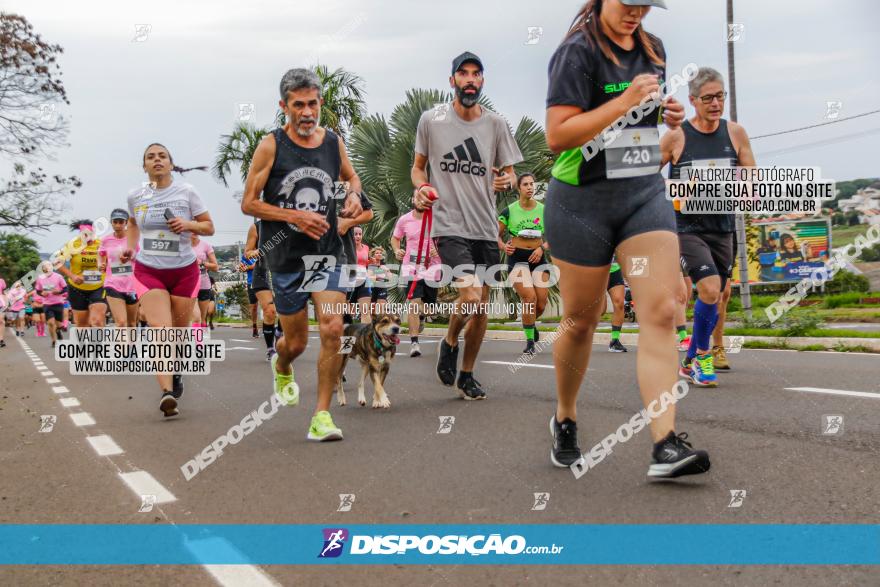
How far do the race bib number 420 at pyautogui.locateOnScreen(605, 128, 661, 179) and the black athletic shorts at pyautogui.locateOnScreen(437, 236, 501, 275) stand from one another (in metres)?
3.09

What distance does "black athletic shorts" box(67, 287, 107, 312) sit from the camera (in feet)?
45.2

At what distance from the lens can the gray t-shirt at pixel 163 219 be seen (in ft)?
24.5

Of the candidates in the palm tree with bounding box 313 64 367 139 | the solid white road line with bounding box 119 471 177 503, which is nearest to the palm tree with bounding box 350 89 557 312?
the palm tree with bounding box 313 64 367 139

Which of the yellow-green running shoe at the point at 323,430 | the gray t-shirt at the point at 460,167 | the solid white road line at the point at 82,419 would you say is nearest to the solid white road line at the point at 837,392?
the gray t-shirt at the point at 460,167

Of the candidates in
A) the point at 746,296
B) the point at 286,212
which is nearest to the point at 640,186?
the point at 286,212

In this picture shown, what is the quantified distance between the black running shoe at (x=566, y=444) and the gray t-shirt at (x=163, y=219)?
453 cm

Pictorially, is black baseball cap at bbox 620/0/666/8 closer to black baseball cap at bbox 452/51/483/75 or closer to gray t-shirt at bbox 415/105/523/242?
black baseball cap at bbox 452/51/483/75

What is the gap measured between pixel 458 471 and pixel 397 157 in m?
18.5

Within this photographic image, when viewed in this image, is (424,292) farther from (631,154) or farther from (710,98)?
(631,154)

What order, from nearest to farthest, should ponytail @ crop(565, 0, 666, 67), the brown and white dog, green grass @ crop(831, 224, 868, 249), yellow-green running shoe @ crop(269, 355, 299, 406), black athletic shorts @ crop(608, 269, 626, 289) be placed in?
ponytail @ crop(565, 0, 666, 67) → yellow-green running shoe @ crop(269, 355, 299, 406) → the brown and white dog → black athletic shorts @ crop(608, 269, 626, 289) → green grass @ crop(831, 224, 868, 249)

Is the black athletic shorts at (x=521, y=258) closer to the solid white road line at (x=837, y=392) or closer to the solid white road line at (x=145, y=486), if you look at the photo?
the solid white road line at (x=837, y=392)

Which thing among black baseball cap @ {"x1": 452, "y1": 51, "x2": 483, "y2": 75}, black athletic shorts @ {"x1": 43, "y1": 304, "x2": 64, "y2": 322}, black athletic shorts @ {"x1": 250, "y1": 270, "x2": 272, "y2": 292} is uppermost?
black baseball cap @ {"x1": 452, "y1": 51, "x2": 483, "y2": 75}

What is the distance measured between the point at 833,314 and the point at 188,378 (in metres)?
15.4

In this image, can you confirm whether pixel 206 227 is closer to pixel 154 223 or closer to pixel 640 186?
pixel 154 223
